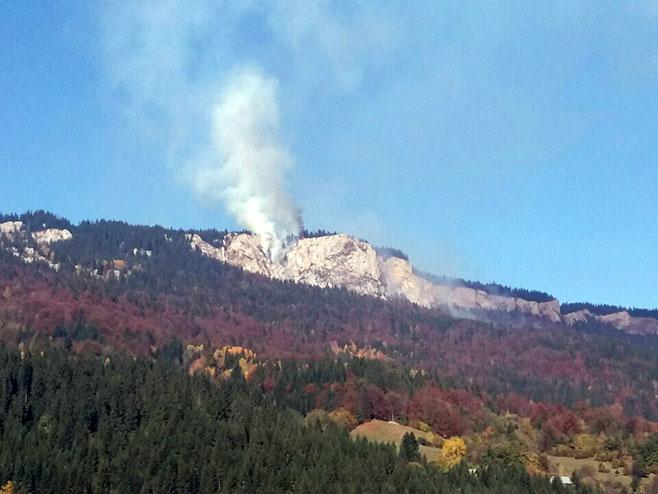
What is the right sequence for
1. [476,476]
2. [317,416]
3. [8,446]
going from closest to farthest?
[8,446] → [476,476] → [317,416]

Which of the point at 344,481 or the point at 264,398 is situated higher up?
the point at 264,398

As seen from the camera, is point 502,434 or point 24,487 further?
point 502,434

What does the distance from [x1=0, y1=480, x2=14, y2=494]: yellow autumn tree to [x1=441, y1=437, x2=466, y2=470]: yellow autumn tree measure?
221 feet

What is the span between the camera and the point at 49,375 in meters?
165

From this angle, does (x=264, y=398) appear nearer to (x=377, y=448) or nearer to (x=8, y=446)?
(x=377, y=448)

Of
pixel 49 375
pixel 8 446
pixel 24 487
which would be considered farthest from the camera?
pixel 49 375

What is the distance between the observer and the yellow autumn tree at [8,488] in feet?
405

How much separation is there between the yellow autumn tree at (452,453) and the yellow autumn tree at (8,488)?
67.2 metres

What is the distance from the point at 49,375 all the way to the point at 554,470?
90504mm

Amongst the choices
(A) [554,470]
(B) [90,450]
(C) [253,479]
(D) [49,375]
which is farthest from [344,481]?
(D) [49,375]

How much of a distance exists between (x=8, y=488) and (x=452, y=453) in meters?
73.8

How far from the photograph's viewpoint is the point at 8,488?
12412 centimetres

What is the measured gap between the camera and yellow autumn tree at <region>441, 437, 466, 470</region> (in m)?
155

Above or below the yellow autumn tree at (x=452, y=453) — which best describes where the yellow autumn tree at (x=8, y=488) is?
below
